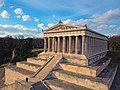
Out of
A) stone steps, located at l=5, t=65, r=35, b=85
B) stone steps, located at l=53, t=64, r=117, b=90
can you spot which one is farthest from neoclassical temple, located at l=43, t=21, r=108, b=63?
stone steps, located at l=5, t=65, r=35, b=85

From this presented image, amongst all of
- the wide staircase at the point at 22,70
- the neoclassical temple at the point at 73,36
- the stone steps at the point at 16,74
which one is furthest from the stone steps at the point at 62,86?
the neoclassical temple at the point at 73,36

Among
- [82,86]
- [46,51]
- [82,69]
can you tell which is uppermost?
[46,51]

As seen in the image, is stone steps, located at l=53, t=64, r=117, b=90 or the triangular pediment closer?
stone steps, located at l=53, t=64, r=117, b=90

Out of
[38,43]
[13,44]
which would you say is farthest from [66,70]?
[38,43]

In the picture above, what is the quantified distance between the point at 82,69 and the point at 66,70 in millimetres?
3221

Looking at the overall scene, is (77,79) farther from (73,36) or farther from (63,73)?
(73,36)

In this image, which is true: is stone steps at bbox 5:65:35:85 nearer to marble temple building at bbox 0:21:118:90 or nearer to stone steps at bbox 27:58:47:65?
marble temple building at bbox 0:21:118:90

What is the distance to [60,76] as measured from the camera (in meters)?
21.4

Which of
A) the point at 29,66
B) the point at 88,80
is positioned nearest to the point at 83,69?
the point at 88,80

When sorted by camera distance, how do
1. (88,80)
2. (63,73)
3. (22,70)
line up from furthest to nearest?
1. (22,70)
2. (63,73)
3. (88,80)

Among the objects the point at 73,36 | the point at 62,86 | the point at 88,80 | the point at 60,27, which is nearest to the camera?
the point at 88,80

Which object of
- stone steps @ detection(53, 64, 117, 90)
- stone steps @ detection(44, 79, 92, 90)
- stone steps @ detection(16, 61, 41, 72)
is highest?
stone steps @ detection(16, 61, 41, 72)

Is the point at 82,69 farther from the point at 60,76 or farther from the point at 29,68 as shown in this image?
the point at 29,68

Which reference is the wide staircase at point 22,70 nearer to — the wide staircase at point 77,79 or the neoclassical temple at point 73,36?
the wide staircase at point 77,79
